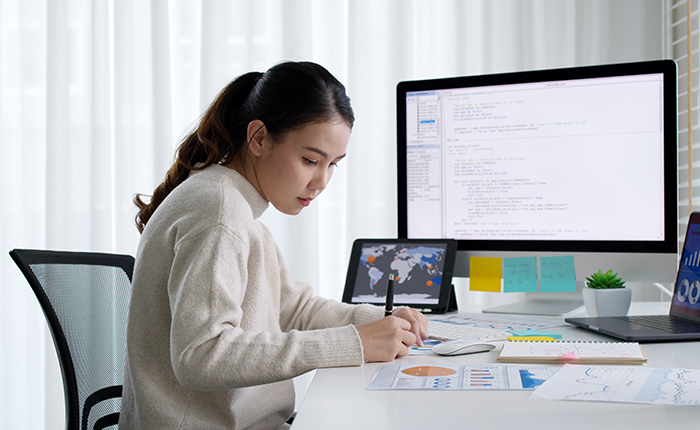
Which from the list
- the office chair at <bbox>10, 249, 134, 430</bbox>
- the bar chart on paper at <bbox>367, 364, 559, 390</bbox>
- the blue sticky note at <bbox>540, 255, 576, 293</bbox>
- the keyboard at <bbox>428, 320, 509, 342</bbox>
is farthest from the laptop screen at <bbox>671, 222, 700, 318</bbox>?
the office chair at <bbox>10, 249, 134, 430</bbox>

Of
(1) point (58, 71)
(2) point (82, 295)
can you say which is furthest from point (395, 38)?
(2) point (82, 295)

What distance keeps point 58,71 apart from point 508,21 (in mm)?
1646

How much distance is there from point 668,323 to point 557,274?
0.29 meters

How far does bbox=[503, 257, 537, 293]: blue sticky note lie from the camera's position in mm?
1234

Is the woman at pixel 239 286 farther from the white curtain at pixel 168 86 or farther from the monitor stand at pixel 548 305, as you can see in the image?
the white curtain at pixel 168 86

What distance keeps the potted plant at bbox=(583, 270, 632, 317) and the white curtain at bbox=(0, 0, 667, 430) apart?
96 centimetres

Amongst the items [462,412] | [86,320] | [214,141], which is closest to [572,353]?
[462,412]

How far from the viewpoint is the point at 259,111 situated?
934 millimetres

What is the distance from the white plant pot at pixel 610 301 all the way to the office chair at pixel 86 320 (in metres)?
0.92

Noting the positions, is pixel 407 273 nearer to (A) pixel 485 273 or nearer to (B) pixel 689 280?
(A) pixel 485 273

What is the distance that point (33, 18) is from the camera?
2.04 m

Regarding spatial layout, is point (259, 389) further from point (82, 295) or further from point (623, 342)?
point (623, 342)

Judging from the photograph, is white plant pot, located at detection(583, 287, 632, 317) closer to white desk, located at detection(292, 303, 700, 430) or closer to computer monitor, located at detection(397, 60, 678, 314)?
computer monitor, located at detection(397, 60, 678, 314)

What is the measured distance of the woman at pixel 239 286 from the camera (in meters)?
0.68
